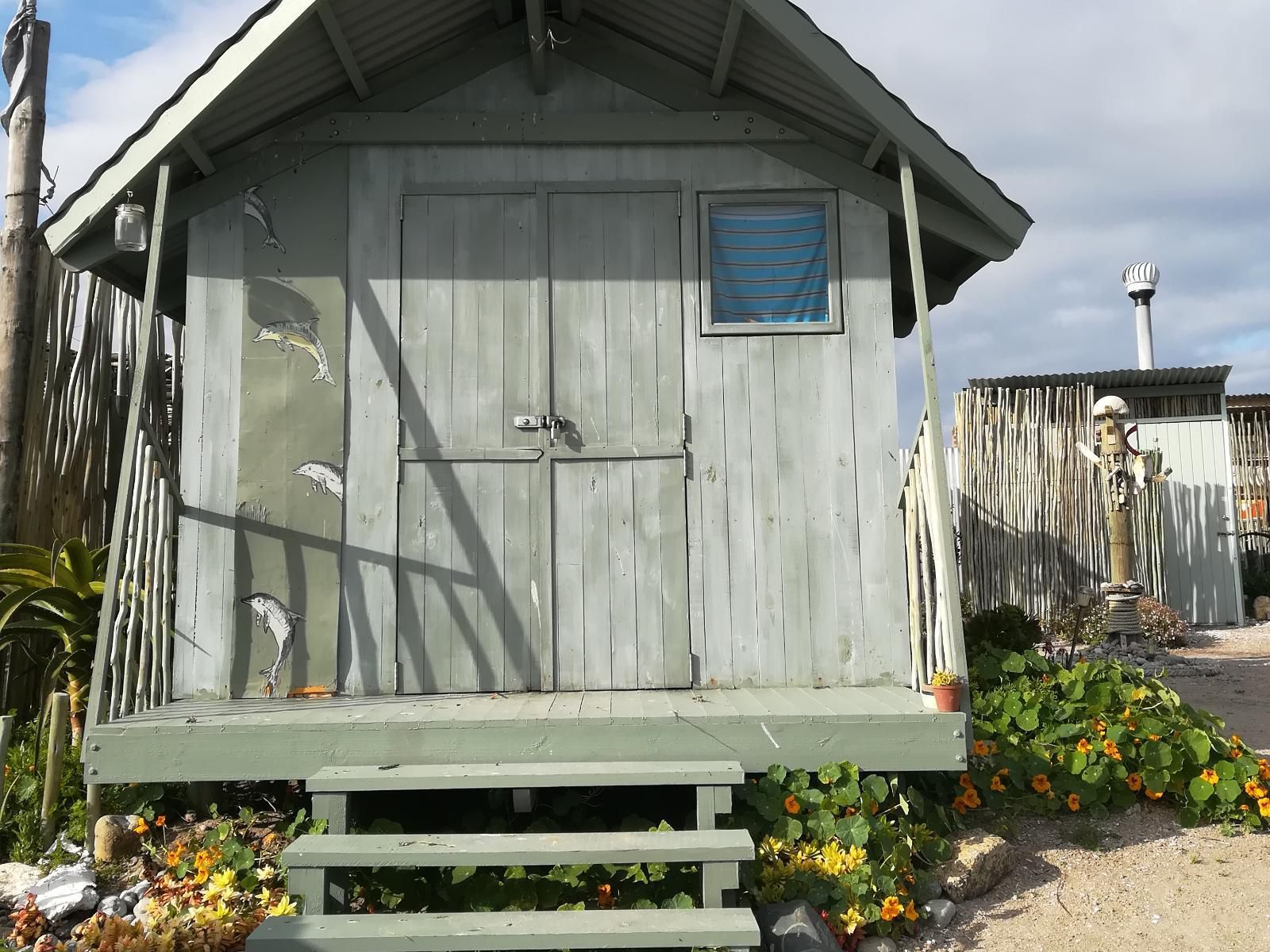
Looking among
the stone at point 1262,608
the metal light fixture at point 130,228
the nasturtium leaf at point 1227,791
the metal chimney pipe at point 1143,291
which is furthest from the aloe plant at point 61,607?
the metal chimney pipe at point 1143,291

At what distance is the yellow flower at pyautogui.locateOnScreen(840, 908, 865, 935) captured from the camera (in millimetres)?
3490

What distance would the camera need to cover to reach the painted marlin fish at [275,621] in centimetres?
449

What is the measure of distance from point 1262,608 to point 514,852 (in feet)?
40.2

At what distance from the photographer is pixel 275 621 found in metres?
4.51

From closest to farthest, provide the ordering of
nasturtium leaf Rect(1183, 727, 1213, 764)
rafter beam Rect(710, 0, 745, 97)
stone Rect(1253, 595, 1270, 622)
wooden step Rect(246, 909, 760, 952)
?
wooden step Rect(246, 909, 760, 952)
rafter beam Rect(710, 0, 745, 97)
nasturtium leaf Rect(1183, 727, 1213, 764)
stone Rect(1253, 595, 1270, 622)

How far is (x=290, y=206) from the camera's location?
4719mm

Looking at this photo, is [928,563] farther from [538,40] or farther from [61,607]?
[61,607]

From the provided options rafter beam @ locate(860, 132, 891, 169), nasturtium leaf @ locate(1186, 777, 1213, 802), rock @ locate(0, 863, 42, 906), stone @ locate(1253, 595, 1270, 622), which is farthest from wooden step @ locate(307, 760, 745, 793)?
stone @ locate(1253, 595, 1270, 622)

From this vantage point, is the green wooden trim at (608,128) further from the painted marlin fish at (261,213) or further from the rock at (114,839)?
the rock at (114,839)

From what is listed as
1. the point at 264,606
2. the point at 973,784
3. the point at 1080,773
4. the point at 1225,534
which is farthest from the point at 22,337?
the point at 1225,534

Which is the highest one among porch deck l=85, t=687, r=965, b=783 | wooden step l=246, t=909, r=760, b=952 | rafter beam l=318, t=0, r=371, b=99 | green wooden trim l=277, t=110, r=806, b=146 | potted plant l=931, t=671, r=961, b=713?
rafter beam l=318, t=0, r=371, b=99

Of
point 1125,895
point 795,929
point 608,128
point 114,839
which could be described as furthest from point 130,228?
point 1125,895

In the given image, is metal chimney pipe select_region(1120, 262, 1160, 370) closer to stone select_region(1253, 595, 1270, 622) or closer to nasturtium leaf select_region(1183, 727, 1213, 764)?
stone select_region(1253, 595, 1270, 622)

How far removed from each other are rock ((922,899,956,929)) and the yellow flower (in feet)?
1.20
